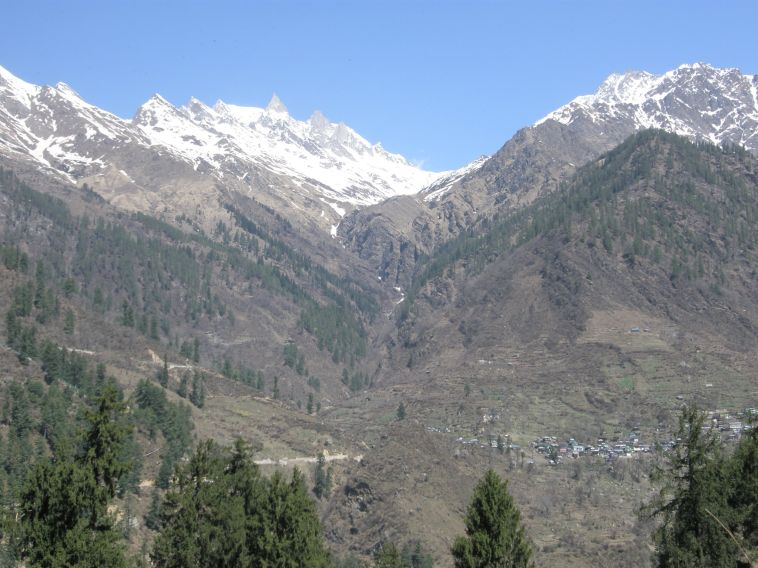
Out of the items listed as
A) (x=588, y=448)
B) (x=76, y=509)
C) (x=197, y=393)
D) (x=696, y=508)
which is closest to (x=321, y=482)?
(x=197, y=393)

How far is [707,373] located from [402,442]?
91.4 metres

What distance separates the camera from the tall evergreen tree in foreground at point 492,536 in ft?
145

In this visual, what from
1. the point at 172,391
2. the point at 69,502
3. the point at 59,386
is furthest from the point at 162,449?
the point at 69,502

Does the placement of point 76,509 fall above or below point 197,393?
below

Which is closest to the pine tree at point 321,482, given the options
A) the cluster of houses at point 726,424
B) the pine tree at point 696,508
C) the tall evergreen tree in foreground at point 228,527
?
the cluster of houses at point 726,424

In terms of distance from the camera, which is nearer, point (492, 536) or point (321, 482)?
point (492, 536)

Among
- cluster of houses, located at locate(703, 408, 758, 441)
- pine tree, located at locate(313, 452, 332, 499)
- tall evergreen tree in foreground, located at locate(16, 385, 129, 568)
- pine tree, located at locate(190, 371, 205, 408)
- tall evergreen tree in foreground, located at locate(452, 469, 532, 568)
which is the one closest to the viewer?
tall evergreen tree in foreground, located at locate(16, 385, 129, 568)

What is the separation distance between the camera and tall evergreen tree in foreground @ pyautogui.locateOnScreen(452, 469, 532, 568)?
145 ft

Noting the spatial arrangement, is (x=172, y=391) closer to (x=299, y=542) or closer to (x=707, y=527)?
(x=299, y=542)

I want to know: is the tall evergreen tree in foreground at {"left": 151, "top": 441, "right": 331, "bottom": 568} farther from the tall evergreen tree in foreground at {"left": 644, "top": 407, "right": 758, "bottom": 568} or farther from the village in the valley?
the village in the valley

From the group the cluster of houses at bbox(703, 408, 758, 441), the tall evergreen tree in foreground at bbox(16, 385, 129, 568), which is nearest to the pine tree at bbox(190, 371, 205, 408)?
the cluster of houses at bbox(703, 408, 758, 441)

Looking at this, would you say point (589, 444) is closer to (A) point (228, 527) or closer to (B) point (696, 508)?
(B) point (696, 508)

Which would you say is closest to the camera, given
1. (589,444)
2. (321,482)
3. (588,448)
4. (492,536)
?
(492,536)

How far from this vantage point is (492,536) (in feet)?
147
